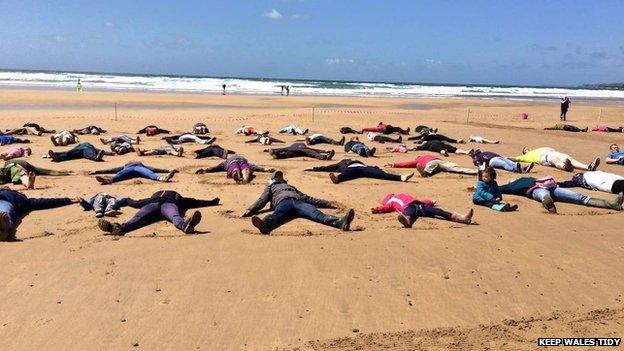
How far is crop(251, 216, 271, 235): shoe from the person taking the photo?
798cm

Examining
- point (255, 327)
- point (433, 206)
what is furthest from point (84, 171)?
point (255, 327)

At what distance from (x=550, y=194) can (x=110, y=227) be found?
824 cm

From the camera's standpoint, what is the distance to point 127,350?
4.80 meters

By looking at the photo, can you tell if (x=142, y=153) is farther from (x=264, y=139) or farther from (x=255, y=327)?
(x=255, y=327)

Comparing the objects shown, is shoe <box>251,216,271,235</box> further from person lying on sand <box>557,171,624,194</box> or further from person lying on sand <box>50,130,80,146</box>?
person lying on sand <box>50,130,80,146</box>

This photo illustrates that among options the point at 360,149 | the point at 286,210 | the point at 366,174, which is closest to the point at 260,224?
the point at 286,210

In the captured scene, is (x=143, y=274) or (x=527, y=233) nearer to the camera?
(x=143, y=274)

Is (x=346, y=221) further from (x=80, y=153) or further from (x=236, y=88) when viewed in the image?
(x=236, y=88)

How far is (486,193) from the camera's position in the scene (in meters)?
10.3

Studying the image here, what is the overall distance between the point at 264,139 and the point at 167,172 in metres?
6.34

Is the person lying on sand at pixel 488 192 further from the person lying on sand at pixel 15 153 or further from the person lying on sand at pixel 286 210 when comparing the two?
the person lying on sand at pixel 15 153

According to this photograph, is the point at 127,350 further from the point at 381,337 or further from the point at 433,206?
the point at 433,206

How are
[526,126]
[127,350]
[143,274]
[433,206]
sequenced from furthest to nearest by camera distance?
[526,126] < [433,206] < [143,274] < [127,350]

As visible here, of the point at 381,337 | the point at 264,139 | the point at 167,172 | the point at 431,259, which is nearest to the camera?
the point at 381,337
